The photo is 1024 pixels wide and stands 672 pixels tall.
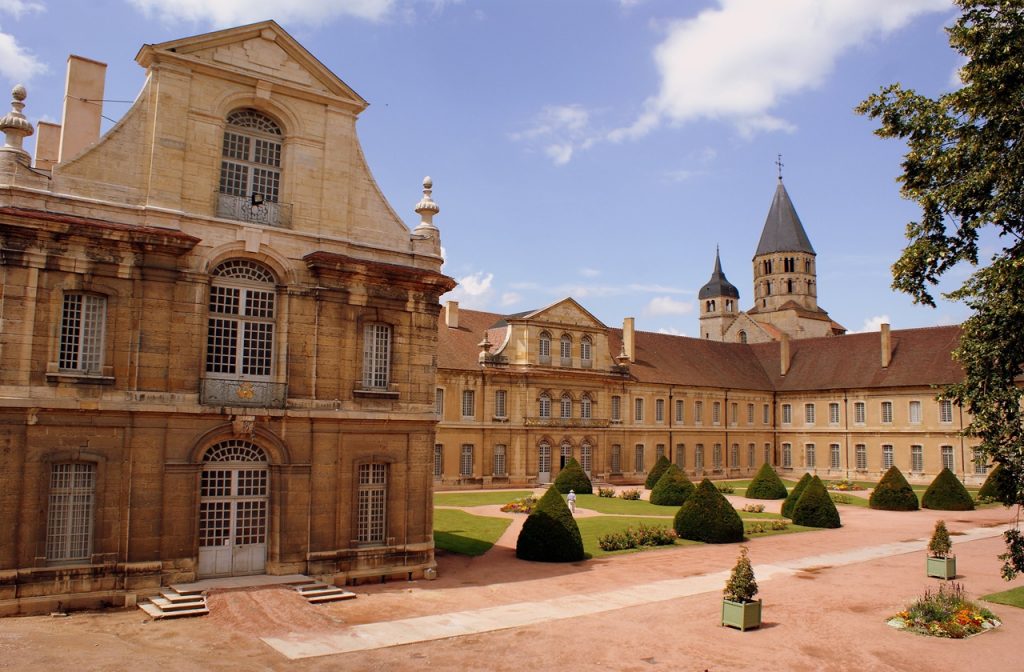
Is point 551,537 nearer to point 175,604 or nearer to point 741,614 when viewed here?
point 741,614

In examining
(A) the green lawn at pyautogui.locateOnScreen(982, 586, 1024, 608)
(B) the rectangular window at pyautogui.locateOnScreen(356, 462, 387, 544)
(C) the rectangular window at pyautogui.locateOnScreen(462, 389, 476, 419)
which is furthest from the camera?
(C) the rectangular window at pyautogui.locateOnScreen(462, 389, 476, 419)

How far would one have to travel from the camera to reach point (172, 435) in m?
15.8

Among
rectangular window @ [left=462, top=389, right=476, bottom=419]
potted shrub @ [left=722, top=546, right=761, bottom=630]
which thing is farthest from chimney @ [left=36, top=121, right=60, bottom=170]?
rectangular window @ [left=462, top=389, right=476, bottom=419]

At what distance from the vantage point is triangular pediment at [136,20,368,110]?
1662 centimetres

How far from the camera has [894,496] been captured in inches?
1363

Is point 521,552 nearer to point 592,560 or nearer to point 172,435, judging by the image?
point 592,560

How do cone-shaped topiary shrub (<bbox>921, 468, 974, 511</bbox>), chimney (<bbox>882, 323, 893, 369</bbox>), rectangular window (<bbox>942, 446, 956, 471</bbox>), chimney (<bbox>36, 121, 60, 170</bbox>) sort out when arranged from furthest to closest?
chimney (<bbox>882, 323, 893, 369</bbox>) < rectangular window (<bbox>942, 446, 956, 471</bbox>) < cone-shaped topiary shrub (<bbox>921, 468, 974, 511</bbox>) < chimney (<bbox>36, 121, 60, 170</bbox>)

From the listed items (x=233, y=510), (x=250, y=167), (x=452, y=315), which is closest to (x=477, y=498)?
(x=452, y=315)

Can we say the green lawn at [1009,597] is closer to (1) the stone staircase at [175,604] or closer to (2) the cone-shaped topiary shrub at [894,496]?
(1) the stone staircase at [175,604]

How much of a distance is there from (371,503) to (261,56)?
10.5 meters

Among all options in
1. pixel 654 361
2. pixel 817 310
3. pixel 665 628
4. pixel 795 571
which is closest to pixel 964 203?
pixel 665 628

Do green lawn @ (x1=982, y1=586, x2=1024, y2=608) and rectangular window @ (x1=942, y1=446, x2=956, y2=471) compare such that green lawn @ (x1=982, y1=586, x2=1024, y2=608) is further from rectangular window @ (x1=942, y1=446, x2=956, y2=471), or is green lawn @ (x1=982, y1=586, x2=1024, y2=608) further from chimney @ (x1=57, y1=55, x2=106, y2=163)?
rectangular window @ (x1=942, y1=446, x2=956, y2=471)

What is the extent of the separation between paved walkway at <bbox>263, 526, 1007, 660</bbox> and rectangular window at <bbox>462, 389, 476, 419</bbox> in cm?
2272

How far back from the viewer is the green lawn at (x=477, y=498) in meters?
34.6
